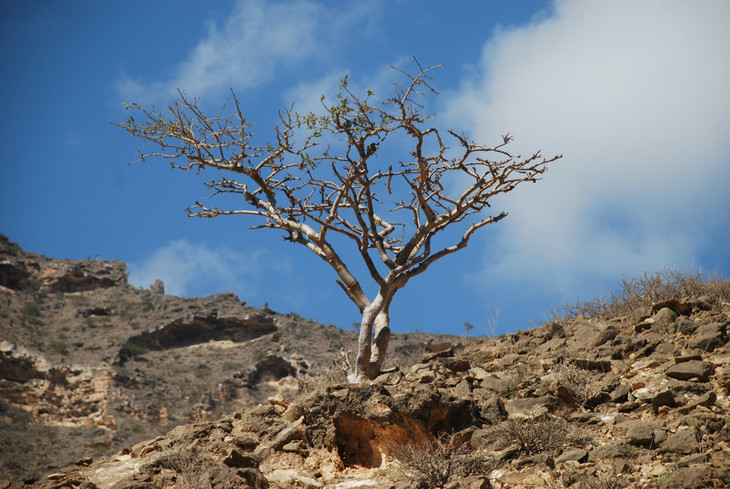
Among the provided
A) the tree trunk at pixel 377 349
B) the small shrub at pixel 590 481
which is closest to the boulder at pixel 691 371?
the small shrub at pixel 590 481

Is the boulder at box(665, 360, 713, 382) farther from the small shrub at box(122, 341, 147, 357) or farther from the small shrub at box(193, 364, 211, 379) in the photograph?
the small shrub at box(122, 341, 147, 357)

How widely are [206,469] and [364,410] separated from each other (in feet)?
6.07

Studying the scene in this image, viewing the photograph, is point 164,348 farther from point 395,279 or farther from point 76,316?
point 395,279

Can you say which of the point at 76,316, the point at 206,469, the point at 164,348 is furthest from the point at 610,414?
the point at 76,316

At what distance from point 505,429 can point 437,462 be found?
1008 millimetres

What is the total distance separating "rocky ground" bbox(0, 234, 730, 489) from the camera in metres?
6.26

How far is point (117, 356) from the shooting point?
41156 mm

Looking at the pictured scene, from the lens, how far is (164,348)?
4706cm

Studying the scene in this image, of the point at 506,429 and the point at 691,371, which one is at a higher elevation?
the point at 691,371

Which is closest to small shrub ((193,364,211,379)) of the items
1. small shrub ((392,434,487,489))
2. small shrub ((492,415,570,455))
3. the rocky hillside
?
the rocky hillside

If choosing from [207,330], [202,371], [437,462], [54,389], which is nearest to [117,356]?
[54,389]

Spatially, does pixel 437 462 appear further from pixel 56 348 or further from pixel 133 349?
pixel 133 349

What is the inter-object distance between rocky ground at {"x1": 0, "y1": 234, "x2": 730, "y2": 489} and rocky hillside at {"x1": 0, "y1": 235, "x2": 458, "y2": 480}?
69.1ft

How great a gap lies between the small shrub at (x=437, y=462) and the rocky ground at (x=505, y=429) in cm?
2
